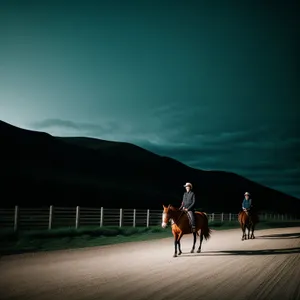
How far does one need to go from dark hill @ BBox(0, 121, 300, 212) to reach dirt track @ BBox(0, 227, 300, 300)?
6397 centimetres

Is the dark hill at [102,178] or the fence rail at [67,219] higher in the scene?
the dark hill at [102,178]

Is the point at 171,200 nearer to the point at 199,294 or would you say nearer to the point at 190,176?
the point at 190,176

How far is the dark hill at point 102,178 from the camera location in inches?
3499

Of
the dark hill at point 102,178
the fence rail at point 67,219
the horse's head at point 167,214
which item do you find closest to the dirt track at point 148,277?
the horse's head at point 167,214

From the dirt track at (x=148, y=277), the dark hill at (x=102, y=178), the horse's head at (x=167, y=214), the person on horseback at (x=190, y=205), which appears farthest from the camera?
the dark hill at (x=102, y=178)

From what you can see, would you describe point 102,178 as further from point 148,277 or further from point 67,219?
point 148,277

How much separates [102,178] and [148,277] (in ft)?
379

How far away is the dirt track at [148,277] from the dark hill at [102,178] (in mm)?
63965

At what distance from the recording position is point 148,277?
28.7ft

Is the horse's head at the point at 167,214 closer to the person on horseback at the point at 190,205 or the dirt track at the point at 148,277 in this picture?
the person on horseback at the point at 190,205

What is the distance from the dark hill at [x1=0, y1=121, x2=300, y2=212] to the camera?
292ft

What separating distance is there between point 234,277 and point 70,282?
11.8ft

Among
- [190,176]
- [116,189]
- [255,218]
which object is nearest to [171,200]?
[116,189]

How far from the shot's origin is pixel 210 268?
1018 cm
